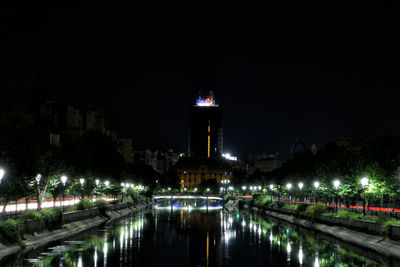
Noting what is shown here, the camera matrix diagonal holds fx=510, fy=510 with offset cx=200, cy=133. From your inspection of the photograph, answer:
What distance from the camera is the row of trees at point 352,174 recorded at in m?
57.5

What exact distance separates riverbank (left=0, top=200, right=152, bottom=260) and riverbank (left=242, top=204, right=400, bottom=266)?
2579 centimetres

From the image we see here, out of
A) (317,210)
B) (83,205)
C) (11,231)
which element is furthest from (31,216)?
(317,210)

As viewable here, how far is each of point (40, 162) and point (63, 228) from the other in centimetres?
755

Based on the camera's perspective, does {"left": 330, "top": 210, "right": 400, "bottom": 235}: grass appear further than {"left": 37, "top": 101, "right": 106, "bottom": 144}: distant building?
No

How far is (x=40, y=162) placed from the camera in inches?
2053

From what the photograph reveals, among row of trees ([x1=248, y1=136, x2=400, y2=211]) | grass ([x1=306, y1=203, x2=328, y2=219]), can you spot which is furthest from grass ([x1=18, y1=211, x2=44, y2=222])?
grass ([x1=306, y1=203, x2=328, y2=219])

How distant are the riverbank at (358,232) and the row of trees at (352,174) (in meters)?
→ 5.26

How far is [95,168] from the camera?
92.0 m

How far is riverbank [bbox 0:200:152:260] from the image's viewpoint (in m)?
35.9

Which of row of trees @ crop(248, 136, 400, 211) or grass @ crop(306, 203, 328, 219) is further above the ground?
row of trees @ crop(248, 136, 400, 211)

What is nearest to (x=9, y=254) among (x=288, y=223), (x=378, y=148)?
(x=288, y=223)

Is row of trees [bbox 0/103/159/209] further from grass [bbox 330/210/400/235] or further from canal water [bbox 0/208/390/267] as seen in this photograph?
grass [bbox 330/210/400/235]

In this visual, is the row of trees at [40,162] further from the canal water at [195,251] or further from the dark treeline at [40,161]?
the canal water at [195,251]

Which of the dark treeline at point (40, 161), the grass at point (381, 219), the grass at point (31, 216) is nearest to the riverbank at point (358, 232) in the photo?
the grass at point (381, 219)
